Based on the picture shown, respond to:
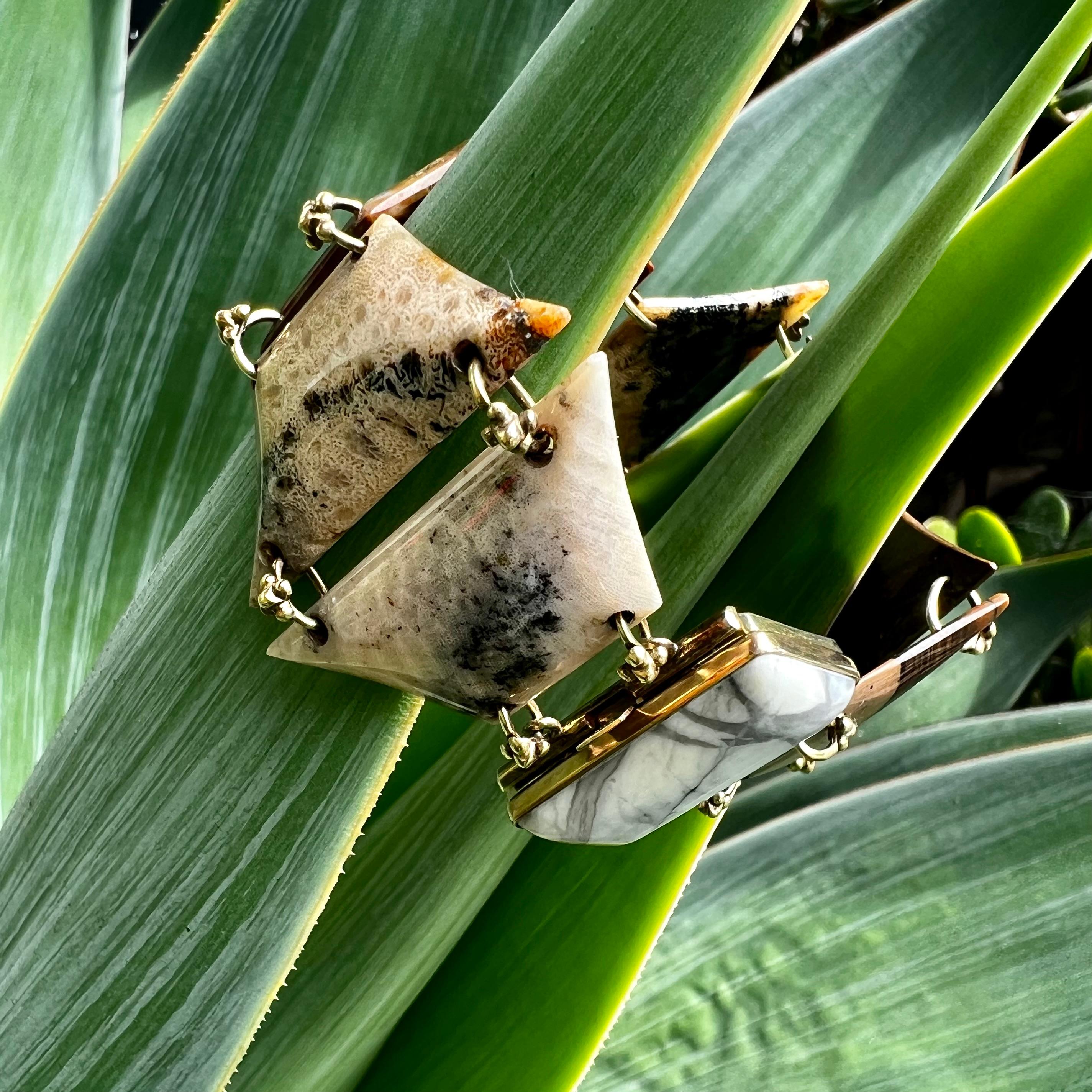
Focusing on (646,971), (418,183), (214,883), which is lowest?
(646,971)

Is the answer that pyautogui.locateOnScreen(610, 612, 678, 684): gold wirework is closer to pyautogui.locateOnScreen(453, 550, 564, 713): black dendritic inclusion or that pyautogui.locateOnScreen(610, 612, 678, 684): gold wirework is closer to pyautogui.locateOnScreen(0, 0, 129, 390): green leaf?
pyautogui.locateOnScreen(453, 550, 564, 713): black dendritic inclusion

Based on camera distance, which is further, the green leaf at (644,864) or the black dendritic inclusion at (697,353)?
the black dendritic inclusion at (697,353)

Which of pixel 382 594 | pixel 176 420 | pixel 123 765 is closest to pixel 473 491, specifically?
pixel 382 594

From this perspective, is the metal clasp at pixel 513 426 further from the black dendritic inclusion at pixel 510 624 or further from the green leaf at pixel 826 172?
the green leaf at pixel 826 172

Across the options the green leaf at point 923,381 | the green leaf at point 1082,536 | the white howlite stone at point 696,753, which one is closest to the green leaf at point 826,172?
the green leaf at point 923,381

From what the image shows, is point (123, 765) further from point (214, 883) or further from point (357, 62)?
point (357, 62)

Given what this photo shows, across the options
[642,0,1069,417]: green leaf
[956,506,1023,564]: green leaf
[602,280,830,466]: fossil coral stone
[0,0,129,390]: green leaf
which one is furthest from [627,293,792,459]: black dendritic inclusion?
[0,0,129,390]: green leaf
